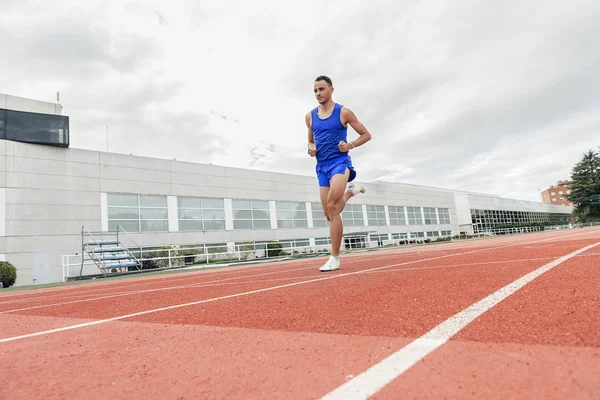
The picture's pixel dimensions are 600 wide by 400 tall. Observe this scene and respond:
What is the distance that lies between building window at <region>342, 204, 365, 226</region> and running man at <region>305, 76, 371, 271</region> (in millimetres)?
31928

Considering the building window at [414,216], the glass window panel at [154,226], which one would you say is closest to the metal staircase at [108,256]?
the glass window panel at [154,226]

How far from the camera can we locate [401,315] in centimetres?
178

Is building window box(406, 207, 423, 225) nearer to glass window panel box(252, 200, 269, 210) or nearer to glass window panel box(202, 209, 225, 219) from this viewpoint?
glass window panel box(252, 200, 269, 210)

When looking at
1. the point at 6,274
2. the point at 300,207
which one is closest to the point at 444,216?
the point at 300,207

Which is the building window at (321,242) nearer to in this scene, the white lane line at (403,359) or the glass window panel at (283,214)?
the glass window panel at (283,214)

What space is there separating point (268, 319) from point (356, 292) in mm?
819

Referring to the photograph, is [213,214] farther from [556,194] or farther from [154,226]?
[556,194]

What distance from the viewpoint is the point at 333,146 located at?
15.5 feet

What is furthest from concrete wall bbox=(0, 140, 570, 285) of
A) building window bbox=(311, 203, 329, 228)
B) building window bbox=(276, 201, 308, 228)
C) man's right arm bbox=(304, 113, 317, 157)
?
man's right arm bbox=(304, 113, 317, 157)

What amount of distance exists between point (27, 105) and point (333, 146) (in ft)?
75.0

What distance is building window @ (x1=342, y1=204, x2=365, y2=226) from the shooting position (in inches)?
1454

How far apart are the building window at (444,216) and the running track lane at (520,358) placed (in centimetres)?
5067

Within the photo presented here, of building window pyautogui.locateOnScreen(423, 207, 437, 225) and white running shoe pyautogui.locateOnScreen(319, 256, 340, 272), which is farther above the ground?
building window pyautogui.locateOnScreen(423, 207, 437, 225)

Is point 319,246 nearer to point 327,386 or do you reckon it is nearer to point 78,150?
point 78,150
